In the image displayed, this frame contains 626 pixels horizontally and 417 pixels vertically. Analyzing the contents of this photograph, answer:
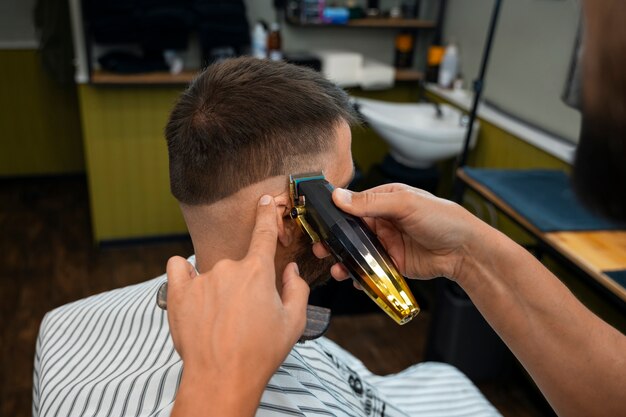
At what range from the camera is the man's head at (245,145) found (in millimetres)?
993

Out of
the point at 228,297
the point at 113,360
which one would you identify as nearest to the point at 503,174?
the point at 113,360

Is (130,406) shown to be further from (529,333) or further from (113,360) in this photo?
(529,333)

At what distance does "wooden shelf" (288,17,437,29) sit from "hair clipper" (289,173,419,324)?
2.26 metres

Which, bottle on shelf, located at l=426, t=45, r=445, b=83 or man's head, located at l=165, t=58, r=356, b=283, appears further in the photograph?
bottle on shelf, located at l=426, t=45, r=445, b=83

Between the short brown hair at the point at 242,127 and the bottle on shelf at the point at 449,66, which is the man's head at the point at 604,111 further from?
the bottle on shelf at the point at 449,66

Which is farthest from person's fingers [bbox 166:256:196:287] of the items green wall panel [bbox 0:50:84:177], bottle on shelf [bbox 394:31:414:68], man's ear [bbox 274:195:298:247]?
green wall panel [bbox 0:50:84:177]

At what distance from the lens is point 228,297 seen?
661 mm

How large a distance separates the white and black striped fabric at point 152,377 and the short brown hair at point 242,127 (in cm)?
33

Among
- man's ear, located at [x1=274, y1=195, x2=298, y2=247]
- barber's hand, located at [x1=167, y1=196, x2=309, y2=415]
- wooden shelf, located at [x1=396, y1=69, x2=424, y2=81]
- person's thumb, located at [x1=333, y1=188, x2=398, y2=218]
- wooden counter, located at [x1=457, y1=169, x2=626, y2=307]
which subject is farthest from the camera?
wooden shelf, located at [x1=396, y1=69, x2=424, y2=81]

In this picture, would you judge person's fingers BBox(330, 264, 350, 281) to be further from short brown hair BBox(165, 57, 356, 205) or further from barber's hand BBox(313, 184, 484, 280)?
short brown hair BBox(165, 57, 356, 205)

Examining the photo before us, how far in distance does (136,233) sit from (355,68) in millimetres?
1548

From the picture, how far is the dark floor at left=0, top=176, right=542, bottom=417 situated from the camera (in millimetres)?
2303

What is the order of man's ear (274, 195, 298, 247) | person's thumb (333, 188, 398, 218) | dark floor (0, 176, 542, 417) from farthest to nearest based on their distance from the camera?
dark floor (0, 176, 542, 417) < man's ear (274, 195, 298, 247) < person's thumb (333, 188, 398, 218)

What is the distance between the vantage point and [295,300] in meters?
0.72
